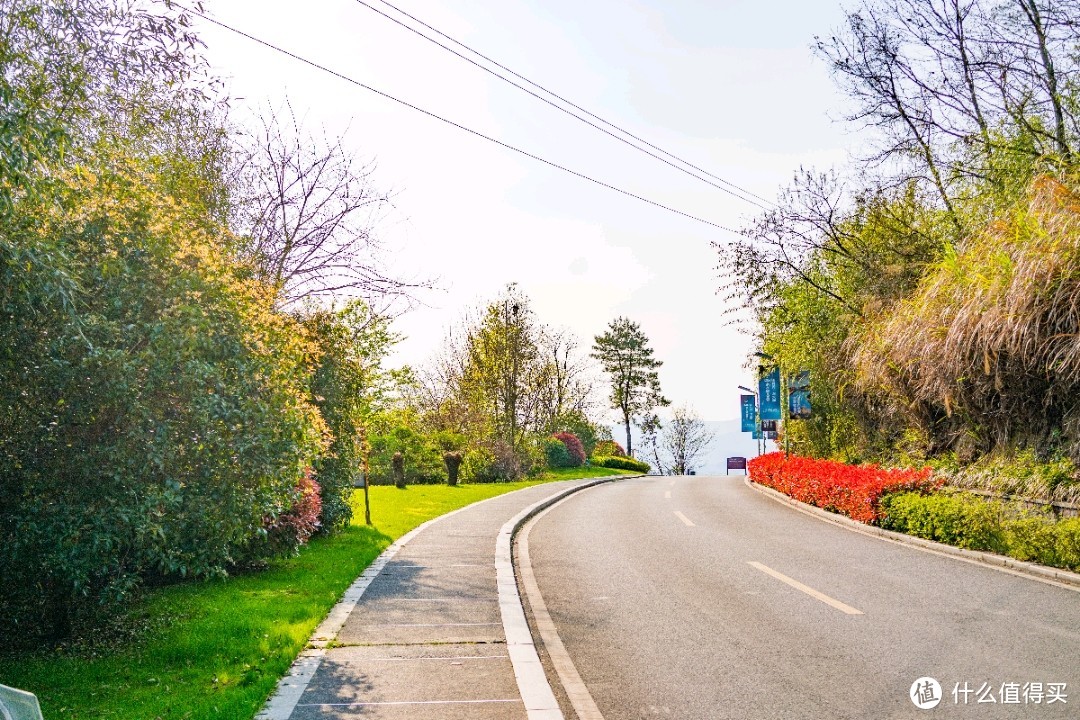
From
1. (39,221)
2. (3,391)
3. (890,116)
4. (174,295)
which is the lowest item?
(3,391)

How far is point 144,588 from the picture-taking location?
9766 millimetres

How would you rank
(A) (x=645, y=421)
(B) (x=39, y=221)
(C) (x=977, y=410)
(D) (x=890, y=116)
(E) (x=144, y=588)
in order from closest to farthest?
(B) (x=39, y=221) → (E) (x=144, y=588) → (C) (x=977, y=410) → (D) (x=890, y=116) → (A) (x=645, y=421)

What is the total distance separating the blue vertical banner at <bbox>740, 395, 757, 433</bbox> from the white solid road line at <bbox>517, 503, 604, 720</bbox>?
3279cm

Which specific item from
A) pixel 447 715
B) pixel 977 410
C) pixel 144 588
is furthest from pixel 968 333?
pixel 144 588

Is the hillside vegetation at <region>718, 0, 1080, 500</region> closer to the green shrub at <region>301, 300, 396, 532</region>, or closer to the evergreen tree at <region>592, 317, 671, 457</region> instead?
the green shrub at <region>301, 300, 396, 532</region>

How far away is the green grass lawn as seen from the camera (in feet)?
18.6

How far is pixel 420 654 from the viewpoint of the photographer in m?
6.75

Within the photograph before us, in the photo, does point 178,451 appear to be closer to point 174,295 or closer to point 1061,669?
point 174,295

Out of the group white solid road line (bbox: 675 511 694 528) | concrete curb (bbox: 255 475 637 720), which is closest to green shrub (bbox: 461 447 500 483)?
white solid road line (bbox: 675 511 694 528)

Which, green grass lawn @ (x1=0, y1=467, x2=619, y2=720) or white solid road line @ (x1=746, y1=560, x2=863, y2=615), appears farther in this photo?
white solid road line @ (x1=746, y1=560, x2=863, y2=615)

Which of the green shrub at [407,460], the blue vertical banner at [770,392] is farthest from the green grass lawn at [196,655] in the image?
the blue vertical banner at [770,392]

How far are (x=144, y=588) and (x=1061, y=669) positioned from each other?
948cm

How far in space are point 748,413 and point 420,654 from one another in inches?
1532

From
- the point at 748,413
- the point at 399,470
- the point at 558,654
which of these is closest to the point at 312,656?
the point at 558,654
